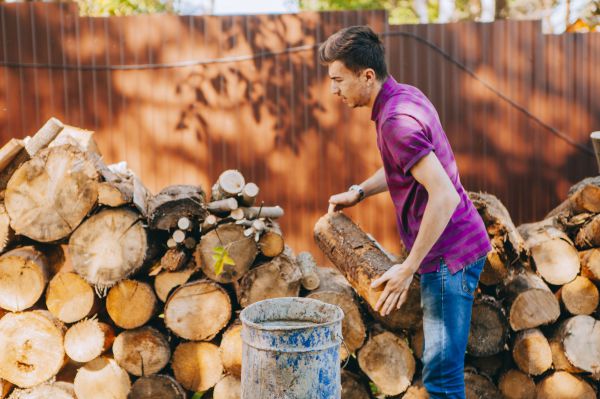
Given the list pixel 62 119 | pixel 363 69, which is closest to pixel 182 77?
pixel 62 119

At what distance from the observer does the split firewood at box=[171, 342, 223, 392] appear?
378cm

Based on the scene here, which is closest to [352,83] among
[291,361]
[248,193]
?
[248,193]

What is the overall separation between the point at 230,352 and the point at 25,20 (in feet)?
13.7

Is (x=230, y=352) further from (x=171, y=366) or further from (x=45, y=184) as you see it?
(x=45, y=184)

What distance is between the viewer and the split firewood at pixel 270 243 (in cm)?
364

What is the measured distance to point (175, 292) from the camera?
369 cm

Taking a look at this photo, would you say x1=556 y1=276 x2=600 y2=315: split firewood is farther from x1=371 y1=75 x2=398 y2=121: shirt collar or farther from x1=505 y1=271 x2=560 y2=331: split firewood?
x1=371 y1=75 x2=398 y2=121: shirt collar

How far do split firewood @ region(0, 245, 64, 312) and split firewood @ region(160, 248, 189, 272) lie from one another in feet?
2.53

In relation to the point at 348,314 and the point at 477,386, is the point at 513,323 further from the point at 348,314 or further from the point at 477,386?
the point at 348,314

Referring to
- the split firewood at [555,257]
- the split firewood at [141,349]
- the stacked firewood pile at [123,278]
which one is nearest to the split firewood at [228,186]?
the stacked firewood pile at [123,278]

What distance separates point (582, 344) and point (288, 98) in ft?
11.7

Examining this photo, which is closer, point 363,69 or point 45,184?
point 363,69

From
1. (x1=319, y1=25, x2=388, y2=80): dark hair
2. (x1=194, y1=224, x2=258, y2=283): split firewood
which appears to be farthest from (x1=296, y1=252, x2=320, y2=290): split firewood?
(x1=319, y1=25, x2=388, y2=80): dark hair

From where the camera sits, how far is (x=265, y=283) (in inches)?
144
